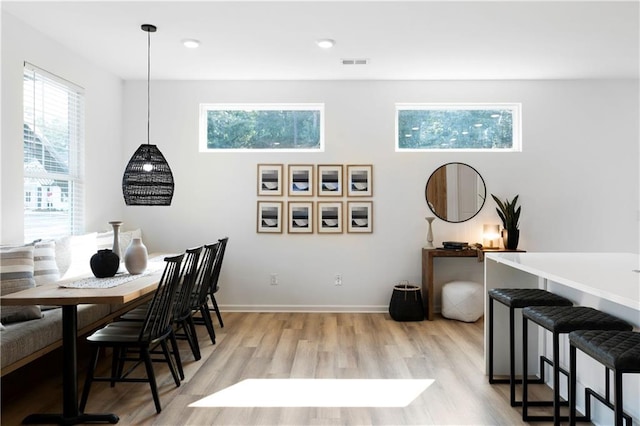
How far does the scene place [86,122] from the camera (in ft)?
15.0

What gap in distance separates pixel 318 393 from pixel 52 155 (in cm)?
308

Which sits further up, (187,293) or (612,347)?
(612,347)

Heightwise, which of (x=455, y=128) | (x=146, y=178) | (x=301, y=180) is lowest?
(x=146, y=178)

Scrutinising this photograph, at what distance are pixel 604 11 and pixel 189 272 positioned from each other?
359 centimetres

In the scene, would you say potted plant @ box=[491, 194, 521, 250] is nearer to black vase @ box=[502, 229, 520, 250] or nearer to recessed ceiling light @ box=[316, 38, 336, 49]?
black vase @ box=[502, 229, 520, 250]

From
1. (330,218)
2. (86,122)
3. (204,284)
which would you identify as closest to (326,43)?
(330,218)

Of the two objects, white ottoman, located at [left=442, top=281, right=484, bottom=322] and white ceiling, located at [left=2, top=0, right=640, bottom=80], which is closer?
white ceiling, located at [left=2, top=0, right=640, bottom=80]

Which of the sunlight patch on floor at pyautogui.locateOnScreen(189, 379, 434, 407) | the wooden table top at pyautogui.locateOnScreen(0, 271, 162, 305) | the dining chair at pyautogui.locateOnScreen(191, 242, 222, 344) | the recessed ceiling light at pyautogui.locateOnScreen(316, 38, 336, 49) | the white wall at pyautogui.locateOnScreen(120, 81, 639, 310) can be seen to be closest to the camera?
the wooden table top at pyautogui.locateOnScreen(0, 271, 162, 305)

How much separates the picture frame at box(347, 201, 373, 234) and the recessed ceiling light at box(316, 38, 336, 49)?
183 centimetres

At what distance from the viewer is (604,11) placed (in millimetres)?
3410

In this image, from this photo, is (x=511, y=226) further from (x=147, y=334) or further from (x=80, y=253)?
(x=80, y=253)

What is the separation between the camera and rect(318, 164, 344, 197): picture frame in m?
5.30

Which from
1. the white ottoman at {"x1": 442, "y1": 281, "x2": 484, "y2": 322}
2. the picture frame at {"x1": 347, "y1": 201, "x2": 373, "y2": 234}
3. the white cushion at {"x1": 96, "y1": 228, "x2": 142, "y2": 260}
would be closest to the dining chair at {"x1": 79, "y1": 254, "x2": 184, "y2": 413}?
the white cushion at {"x1": 96, "y1": 228, "x2": 142, "y2": 260}

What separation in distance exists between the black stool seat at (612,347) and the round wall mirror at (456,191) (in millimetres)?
3374
